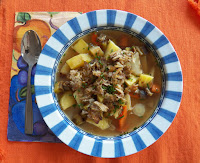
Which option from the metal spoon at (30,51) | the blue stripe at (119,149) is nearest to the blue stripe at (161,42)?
the blue stripe at (119,149)

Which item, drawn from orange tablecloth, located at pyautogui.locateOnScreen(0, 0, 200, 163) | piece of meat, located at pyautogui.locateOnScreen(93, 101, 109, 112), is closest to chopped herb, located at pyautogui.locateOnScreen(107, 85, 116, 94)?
piece of meat, located at pyautogui.locateOnScreen(93, 101, 109, 112)

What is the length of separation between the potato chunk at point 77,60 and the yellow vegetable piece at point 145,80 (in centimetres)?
53

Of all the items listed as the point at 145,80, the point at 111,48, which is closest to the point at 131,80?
the point at 145,80

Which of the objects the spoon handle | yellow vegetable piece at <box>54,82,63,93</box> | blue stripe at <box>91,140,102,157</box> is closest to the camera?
blue stripe at <box>91,140,102,157</box>

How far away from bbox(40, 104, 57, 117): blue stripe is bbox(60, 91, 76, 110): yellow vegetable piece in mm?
111

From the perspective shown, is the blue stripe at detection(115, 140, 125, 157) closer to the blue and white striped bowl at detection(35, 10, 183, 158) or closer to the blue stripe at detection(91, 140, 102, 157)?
the blue and white striped bowl at detection(35, 10, 183, 158)

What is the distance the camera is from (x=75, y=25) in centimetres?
198

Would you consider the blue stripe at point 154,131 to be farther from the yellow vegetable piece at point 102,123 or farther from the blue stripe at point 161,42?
the blue stripe at point 161,42

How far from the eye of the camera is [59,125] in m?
1.95

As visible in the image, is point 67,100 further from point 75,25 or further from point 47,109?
point 75,25

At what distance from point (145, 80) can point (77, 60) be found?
0.68m

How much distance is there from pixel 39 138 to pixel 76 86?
0.74 m

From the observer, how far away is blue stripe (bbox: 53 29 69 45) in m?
1.95

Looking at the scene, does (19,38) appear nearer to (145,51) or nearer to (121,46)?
(121,46)
